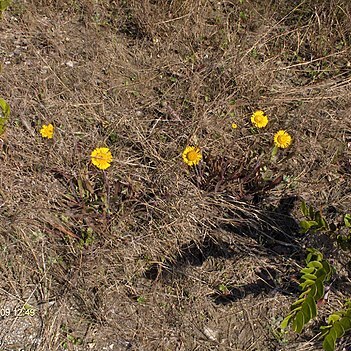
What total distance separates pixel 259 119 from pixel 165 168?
0.56 m

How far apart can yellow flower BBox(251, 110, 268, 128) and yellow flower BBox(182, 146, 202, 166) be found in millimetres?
405

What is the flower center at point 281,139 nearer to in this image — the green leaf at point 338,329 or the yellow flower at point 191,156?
the yellow flower at point 191,156

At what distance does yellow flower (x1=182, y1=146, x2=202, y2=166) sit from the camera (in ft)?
7.57

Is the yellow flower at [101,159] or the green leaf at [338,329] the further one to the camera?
the yellow flower at [101,159]

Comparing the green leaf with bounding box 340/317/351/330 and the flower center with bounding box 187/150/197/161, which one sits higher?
the green leaf with bounding box 340/317/351/330

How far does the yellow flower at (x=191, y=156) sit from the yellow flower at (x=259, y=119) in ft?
1.33

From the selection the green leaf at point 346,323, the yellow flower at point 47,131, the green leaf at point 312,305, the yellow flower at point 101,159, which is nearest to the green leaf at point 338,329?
the green leaf at point 346,323

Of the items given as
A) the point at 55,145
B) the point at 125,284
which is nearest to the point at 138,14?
the point at 55,145

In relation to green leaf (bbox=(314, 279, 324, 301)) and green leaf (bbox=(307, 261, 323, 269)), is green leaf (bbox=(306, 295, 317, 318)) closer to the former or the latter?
green leaf (bbox=(314, 279, 324, 301))

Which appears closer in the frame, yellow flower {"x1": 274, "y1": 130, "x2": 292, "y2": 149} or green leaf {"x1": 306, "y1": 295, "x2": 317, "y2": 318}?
green leaf {"x1": 306, "y1": 295, "x2": 317, "y2": 318}

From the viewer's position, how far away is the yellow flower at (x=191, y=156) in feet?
7.57
